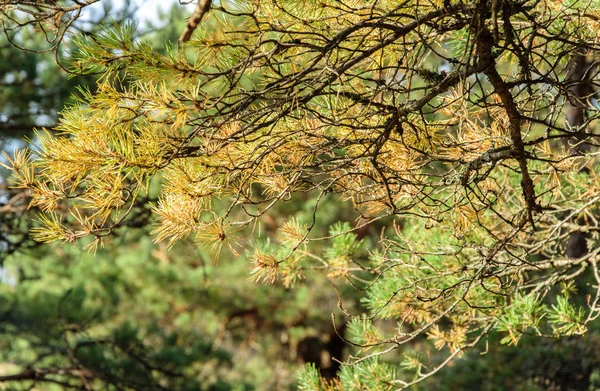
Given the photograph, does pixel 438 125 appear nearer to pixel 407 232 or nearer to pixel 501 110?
pixel 501 110

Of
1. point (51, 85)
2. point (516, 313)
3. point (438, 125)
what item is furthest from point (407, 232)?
point (51, 85)

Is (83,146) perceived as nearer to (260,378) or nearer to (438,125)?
(438,125)

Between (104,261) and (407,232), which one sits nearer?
(407,232)

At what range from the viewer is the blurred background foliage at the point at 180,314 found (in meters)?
4.10

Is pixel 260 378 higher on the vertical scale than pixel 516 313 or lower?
higher

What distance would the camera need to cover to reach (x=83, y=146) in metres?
1.29

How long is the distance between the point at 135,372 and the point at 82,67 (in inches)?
129

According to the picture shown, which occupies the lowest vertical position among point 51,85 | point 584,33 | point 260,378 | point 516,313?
point 516,313

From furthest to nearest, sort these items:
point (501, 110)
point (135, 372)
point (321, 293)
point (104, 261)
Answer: point (104, 261)
point (321, 293)
point (135, 372)
point (501, 110)

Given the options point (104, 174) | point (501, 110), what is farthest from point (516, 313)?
point (104, 174)

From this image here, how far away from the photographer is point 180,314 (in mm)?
7633

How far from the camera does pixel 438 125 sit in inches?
64.0

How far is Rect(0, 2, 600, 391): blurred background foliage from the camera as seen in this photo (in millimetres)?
4098

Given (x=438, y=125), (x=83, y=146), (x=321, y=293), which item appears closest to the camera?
(x=83, y=146)
